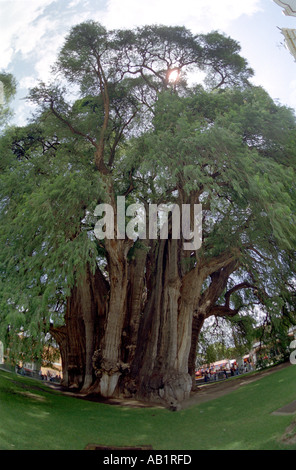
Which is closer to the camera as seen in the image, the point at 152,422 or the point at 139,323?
the point at 152,422

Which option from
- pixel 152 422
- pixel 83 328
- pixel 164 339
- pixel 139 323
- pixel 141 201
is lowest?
pixel 152 422

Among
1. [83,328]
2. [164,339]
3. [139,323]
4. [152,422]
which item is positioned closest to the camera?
[152,422]

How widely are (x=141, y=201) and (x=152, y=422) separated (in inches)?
268

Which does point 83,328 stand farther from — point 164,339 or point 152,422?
point 152,422

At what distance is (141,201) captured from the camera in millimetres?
12336

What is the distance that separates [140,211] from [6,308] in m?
5.64

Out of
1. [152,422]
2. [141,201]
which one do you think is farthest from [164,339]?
[141,201]

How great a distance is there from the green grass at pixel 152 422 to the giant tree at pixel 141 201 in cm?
158

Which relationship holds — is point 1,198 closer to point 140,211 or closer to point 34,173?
point 34,173

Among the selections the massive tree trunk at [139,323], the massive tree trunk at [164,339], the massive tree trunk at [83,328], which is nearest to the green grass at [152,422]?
the massive tree trunk at [164,339]

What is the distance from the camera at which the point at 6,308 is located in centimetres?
809

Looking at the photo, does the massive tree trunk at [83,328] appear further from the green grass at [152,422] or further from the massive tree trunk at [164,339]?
the green grass at [152,422]
